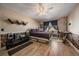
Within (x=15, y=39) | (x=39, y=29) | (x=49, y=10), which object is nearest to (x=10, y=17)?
(x=15, y=39)

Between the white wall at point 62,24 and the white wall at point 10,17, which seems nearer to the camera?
the white wall at point 10,17

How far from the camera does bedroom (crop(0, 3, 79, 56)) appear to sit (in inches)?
82.3

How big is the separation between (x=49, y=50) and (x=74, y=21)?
80 centimetres

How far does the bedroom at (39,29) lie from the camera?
209 cm

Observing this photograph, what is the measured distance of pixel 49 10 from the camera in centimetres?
214

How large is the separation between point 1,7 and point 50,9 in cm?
100

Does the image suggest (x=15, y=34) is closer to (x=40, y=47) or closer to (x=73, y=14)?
(x=40, y=47)

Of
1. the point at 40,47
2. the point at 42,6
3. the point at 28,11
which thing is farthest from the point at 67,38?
the point at 28,11

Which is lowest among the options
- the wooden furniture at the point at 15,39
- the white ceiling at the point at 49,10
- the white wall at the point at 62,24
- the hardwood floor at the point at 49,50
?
the hardwood floor at the point at 49,50

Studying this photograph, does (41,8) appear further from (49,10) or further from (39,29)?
(39,29)

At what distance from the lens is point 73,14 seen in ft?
6.91

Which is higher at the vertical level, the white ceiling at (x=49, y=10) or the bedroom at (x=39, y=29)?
the white ceiling at (x=49, y=10)

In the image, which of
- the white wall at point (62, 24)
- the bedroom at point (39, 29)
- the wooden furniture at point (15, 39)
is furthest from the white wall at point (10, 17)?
the white wall at point (62, 24)

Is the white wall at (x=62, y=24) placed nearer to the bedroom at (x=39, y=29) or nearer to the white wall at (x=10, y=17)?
the bedroom at (x=39, y=29)
